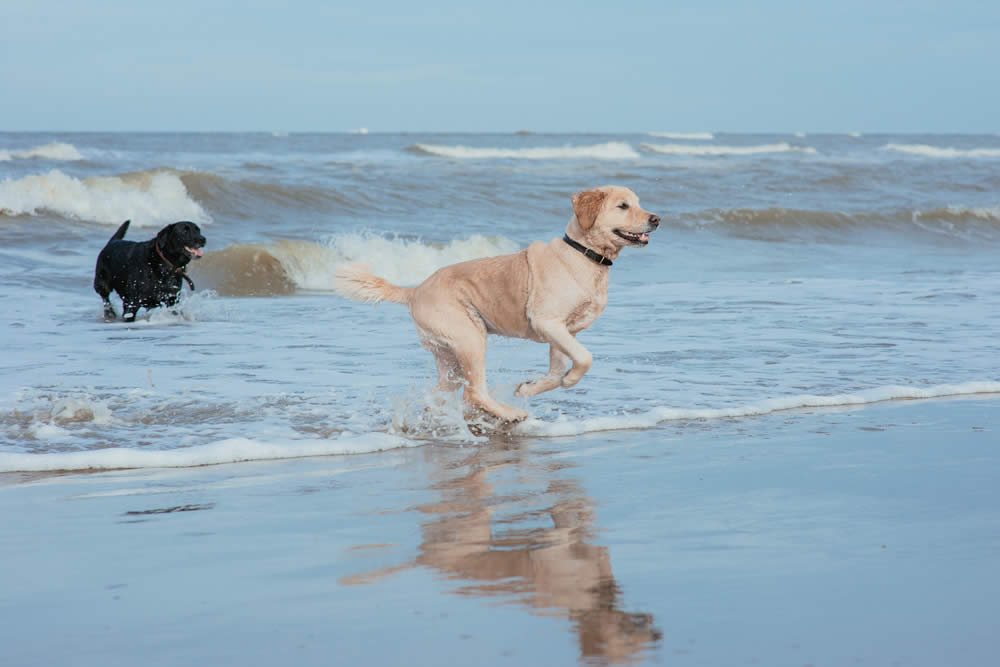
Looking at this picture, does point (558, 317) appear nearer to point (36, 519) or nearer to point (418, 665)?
point (36, 519)

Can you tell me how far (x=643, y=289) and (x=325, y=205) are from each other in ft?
31.7

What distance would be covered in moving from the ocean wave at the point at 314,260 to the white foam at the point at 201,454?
7.90 metres

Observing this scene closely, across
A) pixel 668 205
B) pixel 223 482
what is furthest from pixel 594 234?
pixel 668 205

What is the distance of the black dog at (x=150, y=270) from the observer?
10.8 m

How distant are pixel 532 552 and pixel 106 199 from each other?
55.2 feet

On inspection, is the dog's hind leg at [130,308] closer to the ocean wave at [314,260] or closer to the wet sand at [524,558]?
the ocean wave at [314,260]

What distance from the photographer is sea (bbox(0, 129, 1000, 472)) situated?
6.22 m

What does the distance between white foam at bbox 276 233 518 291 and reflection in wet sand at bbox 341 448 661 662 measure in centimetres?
954

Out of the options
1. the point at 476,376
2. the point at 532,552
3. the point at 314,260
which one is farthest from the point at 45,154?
the point at 532,552

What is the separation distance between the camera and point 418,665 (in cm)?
277

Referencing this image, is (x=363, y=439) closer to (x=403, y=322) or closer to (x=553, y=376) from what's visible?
(x=553, y=376)

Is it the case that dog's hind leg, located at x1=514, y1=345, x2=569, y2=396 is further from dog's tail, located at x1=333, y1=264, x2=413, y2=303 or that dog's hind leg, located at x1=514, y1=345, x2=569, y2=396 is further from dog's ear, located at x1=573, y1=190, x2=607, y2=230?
dog's tail, located at x1=333, y1=264, x2=413, y2=303

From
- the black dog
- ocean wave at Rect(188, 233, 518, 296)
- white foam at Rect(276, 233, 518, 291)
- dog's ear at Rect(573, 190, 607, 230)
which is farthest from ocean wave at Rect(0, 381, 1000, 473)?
white foam at Rect(276, 233, 518, 291)

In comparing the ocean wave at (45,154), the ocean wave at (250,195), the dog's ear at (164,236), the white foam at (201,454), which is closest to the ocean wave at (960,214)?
the ocean wave at (250,195)
